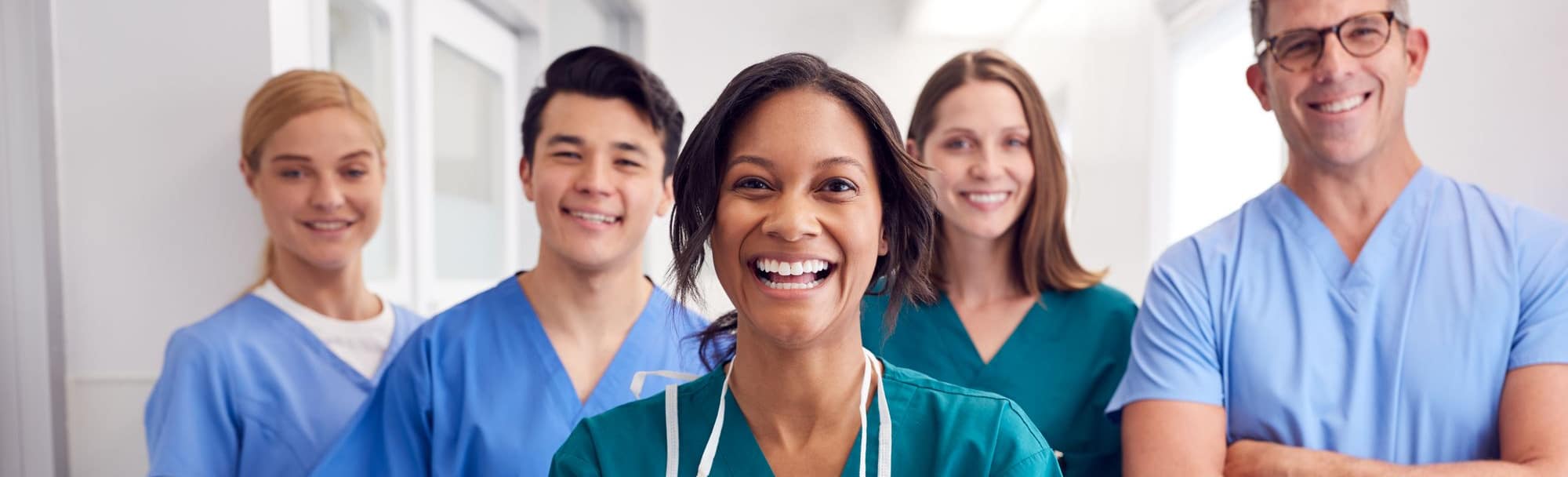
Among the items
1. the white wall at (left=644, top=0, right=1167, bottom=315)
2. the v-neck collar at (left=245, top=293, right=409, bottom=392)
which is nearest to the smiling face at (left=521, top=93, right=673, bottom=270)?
the v-neck collar at (left=245, top=293, right=409, bottom=392)

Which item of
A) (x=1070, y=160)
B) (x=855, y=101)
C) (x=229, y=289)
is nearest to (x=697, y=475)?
(x=855, y=101)

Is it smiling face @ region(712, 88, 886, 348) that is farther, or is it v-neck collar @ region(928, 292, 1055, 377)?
v-neck collar @ region(928, 292, 1055, 377)

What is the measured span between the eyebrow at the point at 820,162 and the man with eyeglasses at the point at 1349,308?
1.94 ft

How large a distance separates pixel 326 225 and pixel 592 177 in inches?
22.5

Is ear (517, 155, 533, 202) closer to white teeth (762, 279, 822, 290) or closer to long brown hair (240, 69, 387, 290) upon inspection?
long brown hair (240, 69, 387, 290)

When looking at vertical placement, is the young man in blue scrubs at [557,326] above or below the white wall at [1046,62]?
below

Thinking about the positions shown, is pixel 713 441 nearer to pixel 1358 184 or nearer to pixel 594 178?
pixel 594 178

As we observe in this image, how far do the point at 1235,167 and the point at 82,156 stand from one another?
280 cm

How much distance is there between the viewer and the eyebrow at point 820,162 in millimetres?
976

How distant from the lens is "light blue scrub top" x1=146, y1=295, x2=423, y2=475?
166 centimetres

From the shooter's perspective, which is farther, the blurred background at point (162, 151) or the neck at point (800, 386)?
the blurred background at point (162, 151)

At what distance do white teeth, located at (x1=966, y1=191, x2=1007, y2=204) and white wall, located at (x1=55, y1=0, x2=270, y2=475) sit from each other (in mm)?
1222

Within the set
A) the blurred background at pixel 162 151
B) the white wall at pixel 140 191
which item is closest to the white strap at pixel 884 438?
the blurred background at pixel 162 151

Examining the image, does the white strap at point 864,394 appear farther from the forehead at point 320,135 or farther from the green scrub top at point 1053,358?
the forehead at point 320,135
